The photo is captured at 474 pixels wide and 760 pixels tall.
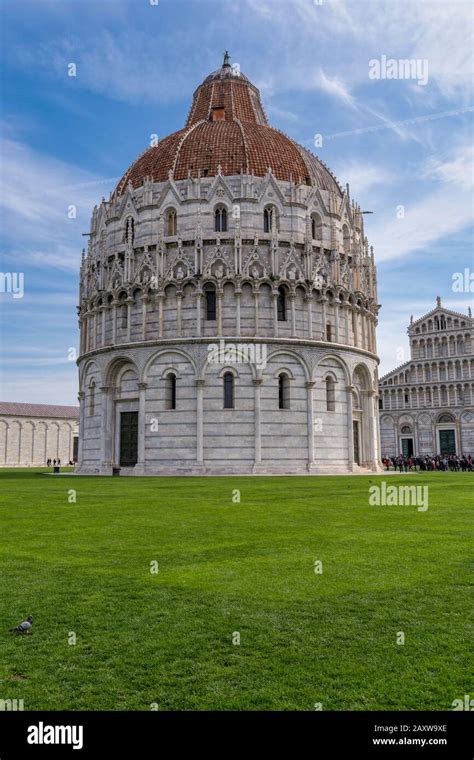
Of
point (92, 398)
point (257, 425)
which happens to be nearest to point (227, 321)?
point (257, 425)

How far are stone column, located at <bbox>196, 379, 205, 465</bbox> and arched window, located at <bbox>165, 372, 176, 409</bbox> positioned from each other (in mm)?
Result: 2164

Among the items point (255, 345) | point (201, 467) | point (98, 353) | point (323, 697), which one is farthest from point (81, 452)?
point (323, 697)

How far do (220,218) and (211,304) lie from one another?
709 cm

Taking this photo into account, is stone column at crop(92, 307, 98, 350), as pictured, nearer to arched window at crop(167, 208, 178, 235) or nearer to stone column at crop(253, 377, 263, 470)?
arched window at crop(167, 208, 178, 235)

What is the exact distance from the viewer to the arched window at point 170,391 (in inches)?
1708

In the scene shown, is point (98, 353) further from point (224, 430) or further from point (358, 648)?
point (358, 648)

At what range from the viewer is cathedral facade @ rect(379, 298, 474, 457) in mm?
94062

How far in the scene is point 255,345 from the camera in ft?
140

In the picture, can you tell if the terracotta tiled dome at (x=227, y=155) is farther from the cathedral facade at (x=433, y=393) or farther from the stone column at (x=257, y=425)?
the cathedral facade at (x=433, y=393)

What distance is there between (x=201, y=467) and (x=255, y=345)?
951cm

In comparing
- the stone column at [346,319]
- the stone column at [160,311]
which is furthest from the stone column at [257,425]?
the stone column at [346,319]

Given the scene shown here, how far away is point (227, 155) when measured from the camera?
4800 cm

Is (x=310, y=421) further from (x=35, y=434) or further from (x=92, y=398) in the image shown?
(x=35, y=434)

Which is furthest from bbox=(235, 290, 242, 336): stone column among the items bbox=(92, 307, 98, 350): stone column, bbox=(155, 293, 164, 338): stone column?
bbox=(92, 307, 98, 350): stone column
